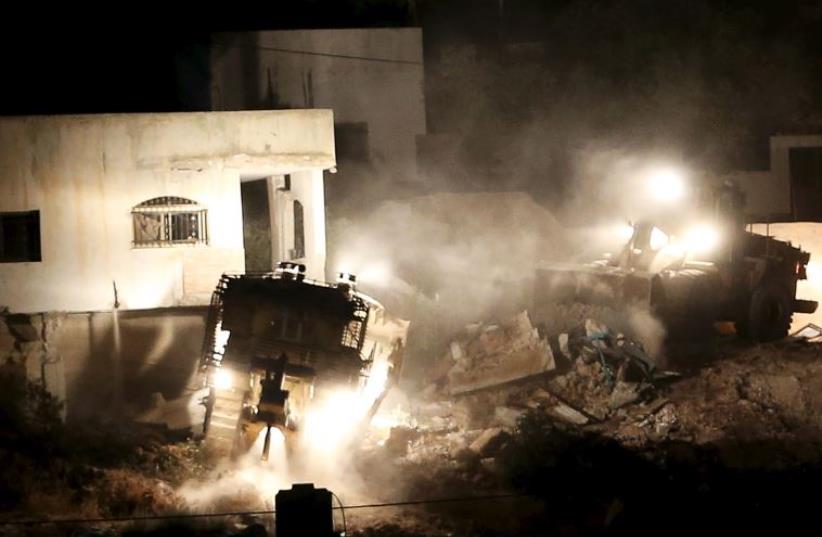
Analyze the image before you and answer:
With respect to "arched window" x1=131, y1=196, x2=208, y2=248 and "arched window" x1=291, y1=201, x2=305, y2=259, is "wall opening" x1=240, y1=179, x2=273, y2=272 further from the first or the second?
"arched window" x1=131, y1=196, x2=208, y2=248

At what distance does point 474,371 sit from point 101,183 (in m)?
A: 7.70

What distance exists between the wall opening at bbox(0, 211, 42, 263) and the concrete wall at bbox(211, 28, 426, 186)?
9766 millimetres

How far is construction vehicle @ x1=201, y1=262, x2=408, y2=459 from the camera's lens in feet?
39.2

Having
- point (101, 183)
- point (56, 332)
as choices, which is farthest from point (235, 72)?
point (56, 332)

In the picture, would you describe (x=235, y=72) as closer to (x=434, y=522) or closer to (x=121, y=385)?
(x=121, y=385)

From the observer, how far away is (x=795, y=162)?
24.4 metres

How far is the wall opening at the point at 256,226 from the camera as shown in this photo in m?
21.9

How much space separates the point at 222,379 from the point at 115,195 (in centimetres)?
501

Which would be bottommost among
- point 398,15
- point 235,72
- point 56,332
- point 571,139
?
point 56,332

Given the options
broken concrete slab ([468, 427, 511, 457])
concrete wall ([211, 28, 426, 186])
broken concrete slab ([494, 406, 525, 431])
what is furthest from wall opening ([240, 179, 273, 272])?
broken concrete slab ([468, 427, 511, 457])

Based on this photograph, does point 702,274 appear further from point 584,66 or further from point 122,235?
point 584,66

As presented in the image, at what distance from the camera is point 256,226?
2223 cm

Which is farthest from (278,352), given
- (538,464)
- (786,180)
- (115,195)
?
(786,180)

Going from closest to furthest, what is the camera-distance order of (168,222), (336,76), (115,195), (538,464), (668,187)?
(538,464) < (115,195) < (168,222) < (668,187) < (336,76)
